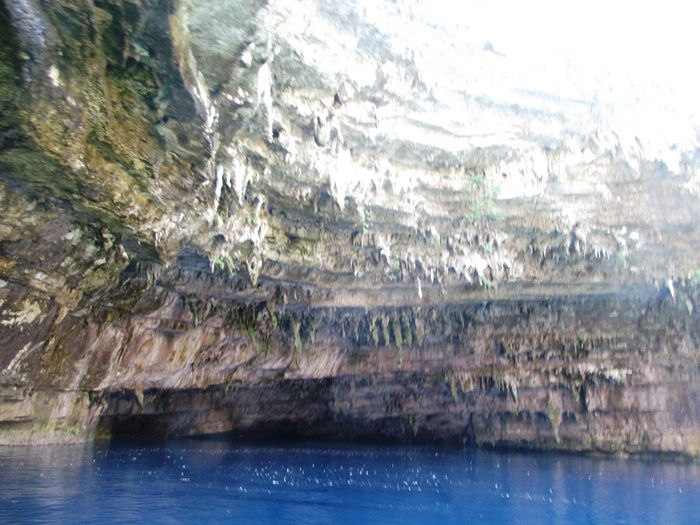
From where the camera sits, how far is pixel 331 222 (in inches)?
485

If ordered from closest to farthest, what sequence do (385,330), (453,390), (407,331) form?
1. (385,330)
2. (407,331)
3. (453,390)

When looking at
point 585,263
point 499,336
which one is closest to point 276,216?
point 585,263

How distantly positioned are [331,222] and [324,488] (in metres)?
6.29

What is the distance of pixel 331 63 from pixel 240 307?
340 inches

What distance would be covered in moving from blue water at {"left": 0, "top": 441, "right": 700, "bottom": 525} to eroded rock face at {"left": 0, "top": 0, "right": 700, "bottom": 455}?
2.51 meters

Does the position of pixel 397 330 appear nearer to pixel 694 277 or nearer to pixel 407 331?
pixel 407 331

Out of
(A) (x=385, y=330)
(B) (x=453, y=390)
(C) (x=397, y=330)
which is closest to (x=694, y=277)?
(C) (x=397, y=330)

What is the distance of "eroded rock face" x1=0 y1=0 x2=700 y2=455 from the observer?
6.92 meters

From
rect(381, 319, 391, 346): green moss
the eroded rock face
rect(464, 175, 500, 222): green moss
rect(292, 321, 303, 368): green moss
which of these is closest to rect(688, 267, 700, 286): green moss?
the eroded rock face

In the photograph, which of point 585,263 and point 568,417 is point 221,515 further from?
point 568,417

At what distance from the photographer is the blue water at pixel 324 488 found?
30.6ft

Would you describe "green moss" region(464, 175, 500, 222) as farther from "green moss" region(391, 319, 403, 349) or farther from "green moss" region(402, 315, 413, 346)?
"green moss" region(391, 319, 403, 349)

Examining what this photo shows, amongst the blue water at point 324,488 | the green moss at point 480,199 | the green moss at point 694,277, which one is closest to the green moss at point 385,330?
the blue water at point 324,488

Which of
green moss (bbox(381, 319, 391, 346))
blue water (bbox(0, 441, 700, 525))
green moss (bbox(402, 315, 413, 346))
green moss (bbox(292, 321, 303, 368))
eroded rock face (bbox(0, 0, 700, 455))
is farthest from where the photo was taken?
green moss (bbox(402, 315, 413, 346))
